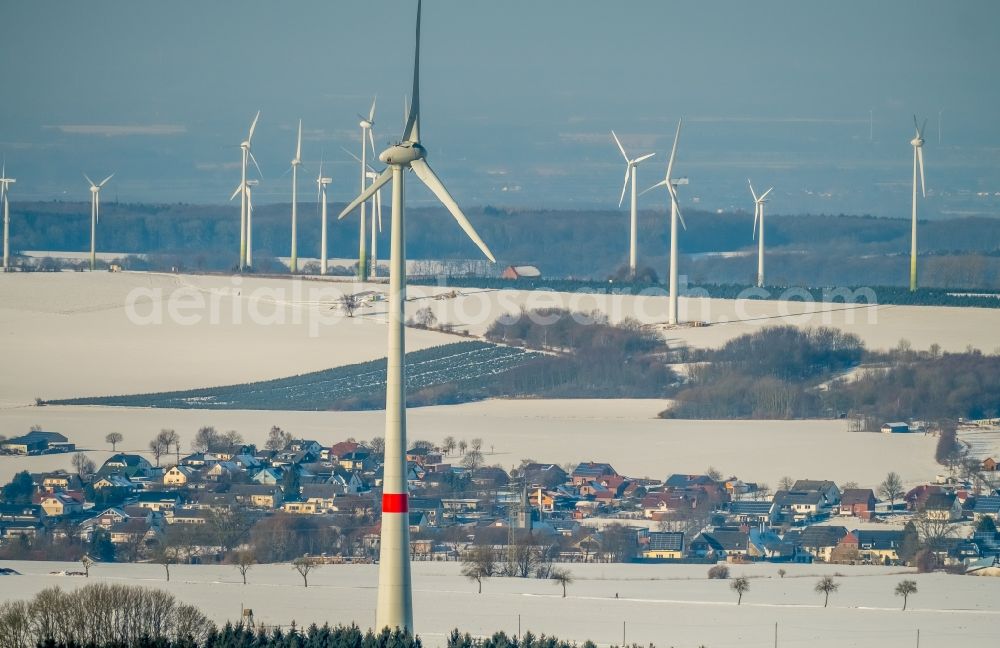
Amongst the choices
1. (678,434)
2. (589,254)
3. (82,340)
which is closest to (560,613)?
(678,434)

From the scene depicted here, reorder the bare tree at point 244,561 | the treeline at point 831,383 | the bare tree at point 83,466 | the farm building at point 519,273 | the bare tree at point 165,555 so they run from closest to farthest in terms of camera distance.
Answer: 1. the bare tree at point 244,561
2. the bare tree at point 165,555
3. the bare tree at point 83,466
4. the treeline at point 831,383
5. the farm building at point 519,273

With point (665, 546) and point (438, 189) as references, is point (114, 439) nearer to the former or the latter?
point (665, 546)

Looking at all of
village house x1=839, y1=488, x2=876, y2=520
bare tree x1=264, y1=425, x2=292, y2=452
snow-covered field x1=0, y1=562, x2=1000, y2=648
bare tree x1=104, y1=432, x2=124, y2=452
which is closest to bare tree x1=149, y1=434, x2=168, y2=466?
bare tree x1=104, y1=432, x2=124, y2=452

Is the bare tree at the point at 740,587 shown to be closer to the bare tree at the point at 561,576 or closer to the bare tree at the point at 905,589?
the bare tree at the point at 905,589

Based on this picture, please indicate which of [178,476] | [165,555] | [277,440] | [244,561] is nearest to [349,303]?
[277,440]

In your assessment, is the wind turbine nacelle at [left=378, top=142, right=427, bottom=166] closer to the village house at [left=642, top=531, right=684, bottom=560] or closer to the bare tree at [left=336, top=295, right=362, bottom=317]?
the village house at [left=642, top=531, right=684, bottom=560]

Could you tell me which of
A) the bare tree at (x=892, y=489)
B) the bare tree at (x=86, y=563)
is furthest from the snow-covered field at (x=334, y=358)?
the bare tree at (x=86, y=563)
